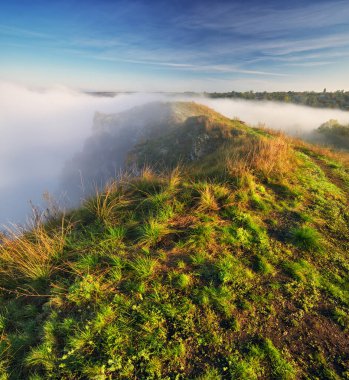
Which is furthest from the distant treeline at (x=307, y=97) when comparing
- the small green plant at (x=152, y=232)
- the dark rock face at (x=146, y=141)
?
the small green plant at (x=152, y=232)

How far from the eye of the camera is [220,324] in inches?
139

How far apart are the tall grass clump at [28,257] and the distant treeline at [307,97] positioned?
72.0 m

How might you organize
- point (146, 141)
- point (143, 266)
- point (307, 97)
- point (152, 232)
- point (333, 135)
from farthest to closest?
point (307, 97), point (333, 135), point (146, 141), point (152, 232), point (143, 266)

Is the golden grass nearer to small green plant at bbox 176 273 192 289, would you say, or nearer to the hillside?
small green plant at bbox 176 273 192 289

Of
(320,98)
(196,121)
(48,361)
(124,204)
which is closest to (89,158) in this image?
(196,121)

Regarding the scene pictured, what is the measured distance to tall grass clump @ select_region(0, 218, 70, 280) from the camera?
459cm

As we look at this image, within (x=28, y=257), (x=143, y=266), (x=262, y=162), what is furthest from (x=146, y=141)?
(x=143, y=266)

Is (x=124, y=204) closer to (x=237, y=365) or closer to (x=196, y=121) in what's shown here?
(x=237, y=365)

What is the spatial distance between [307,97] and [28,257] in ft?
295

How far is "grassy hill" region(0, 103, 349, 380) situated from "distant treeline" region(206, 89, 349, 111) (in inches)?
2672

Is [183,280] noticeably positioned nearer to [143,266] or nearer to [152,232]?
[143,266]

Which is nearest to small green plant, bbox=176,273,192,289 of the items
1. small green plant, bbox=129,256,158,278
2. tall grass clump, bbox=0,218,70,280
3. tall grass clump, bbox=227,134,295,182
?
small green plant, bbox=129,256,158,278

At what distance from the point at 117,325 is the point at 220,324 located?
165 cm

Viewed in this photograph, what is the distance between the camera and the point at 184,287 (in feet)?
13.3
